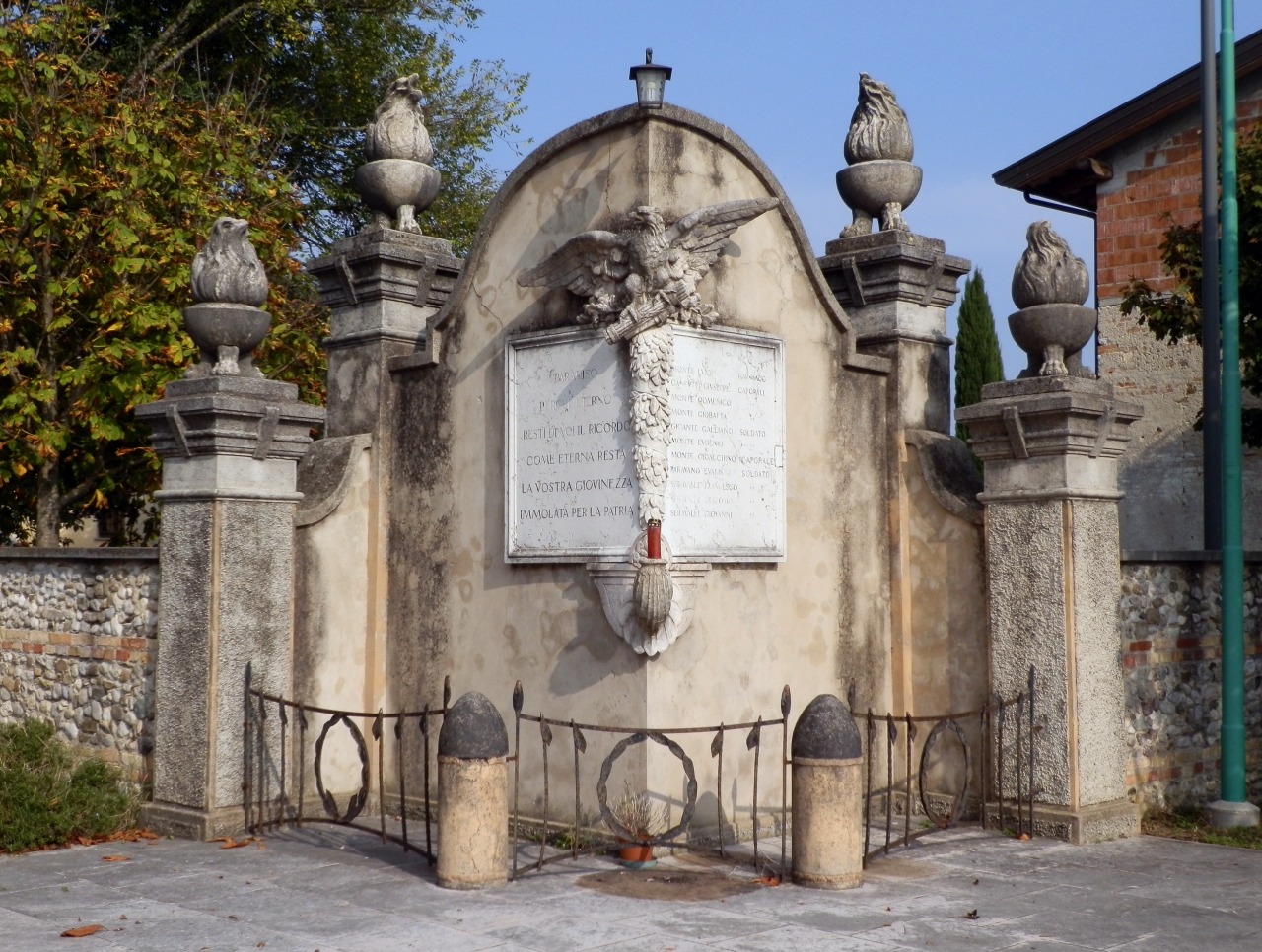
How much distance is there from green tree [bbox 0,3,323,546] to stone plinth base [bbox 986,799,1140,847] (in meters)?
7.32

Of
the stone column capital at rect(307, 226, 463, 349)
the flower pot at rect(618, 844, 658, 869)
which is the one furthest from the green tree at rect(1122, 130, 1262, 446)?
the flower pot at rect(618, 844, 658, 869)

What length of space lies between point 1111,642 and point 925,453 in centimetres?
158

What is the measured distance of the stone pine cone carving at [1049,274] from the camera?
834 centimetres

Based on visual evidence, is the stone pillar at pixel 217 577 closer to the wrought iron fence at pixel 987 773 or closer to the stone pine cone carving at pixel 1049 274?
the wrought iron fence at pixel 987 773

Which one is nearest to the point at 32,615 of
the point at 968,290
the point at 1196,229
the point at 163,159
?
the point at 163,159

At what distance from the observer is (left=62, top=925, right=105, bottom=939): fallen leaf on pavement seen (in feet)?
19.9

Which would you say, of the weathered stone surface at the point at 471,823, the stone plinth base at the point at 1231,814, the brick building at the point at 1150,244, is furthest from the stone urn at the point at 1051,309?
the brick building at the point at 1150,244

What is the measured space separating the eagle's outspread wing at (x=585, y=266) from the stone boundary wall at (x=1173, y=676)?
3543 millimetres

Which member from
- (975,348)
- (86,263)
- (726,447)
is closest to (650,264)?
(726,447)

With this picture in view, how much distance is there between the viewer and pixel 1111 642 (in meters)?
8.31

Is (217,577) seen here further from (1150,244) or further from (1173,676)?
(1150,244)

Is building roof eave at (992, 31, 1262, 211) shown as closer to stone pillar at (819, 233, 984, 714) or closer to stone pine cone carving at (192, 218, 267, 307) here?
stone pillar at (819, 233, 984, 714)

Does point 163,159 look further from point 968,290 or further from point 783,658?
point 968,290

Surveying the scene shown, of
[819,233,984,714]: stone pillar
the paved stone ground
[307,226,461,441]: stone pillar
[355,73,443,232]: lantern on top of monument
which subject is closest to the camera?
the paved stone ground
